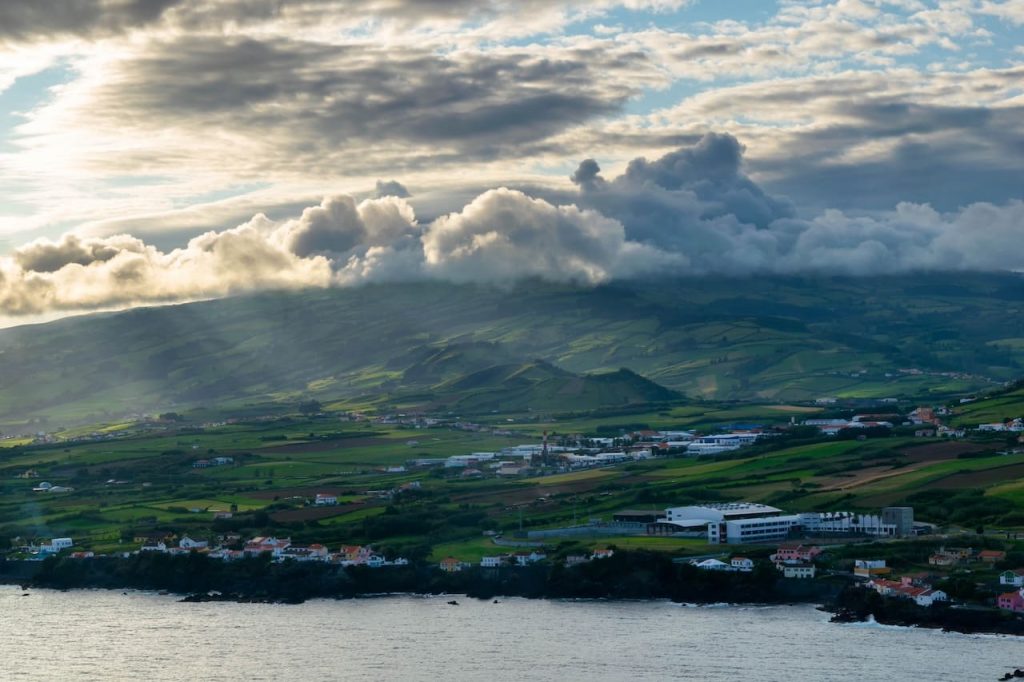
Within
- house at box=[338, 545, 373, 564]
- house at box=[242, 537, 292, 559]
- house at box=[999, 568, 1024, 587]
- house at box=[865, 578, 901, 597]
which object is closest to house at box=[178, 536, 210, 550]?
house at box=[242, 537, 292, 559]

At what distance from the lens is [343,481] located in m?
178

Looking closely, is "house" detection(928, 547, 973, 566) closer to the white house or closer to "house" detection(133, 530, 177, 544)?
the white house

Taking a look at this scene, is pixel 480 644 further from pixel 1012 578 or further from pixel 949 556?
pixel 949 556

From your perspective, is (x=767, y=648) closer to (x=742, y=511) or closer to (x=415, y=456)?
(x=742, y=511)

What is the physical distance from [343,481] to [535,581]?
218ft

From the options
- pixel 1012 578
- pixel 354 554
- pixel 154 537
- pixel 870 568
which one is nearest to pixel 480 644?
pixel 870 568

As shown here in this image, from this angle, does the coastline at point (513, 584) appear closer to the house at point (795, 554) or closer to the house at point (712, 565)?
the house at point (712, 565)

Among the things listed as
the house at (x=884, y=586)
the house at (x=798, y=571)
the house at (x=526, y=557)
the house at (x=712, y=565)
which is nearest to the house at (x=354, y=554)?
the house at (x=526, y=557)

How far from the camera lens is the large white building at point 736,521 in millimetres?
128125

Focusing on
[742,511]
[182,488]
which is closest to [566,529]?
[742,511]

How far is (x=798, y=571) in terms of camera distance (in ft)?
364

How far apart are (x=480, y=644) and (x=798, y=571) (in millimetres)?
28773

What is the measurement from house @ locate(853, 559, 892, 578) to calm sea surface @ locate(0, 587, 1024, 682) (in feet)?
22.5

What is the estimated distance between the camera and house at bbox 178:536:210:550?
440 ft
